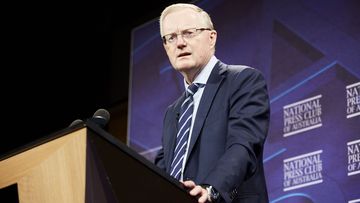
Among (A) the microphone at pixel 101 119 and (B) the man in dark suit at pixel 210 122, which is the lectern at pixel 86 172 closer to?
(B) the man in dark suit at pixel 210 122

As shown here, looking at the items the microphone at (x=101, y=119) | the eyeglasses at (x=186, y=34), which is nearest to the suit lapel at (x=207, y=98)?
the eyeglasses at (x=186, y=34)

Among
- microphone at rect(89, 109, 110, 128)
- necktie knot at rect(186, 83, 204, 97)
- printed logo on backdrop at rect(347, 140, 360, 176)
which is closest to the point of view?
microphone at rect(89, 109, 110, 128)

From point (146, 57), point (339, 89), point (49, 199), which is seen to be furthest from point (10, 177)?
point (146, 57)

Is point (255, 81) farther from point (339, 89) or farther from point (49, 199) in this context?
point (339, 89)

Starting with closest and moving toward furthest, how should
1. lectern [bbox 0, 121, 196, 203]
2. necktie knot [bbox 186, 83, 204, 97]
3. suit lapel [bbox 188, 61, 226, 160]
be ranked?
lectern [bbox 0, 121, 196, 203]
suit lapel [bbox 188, 61, 226, 160]
necktie knot [bbox 186, 83, 204, 97]

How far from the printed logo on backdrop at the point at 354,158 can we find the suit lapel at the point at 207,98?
1.11 meters

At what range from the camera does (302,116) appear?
138 inches

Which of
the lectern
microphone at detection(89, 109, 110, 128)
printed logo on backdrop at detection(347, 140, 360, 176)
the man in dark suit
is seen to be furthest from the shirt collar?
printed logo on backdrop at detection(347, 140, 360, 176)

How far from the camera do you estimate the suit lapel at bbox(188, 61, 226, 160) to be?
7.26ft

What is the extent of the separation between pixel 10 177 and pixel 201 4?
2691 mm

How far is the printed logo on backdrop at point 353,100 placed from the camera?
3.30 metres

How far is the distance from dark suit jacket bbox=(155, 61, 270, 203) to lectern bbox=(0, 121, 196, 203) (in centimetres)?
21

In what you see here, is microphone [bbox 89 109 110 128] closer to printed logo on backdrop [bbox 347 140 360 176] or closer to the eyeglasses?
the eyeglasses

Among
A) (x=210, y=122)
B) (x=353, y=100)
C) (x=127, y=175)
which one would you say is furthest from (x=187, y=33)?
(x=353, y=100)
